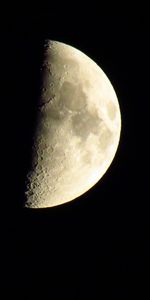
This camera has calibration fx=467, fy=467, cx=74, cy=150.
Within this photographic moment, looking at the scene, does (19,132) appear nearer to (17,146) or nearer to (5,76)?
(17,146)

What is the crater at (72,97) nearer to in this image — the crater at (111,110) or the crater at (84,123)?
the crater at (84,123)

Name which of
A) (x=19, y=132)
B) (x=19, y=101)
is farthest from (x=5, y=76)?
(x=19, y=132)

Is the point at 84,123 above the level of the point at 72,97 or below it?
below

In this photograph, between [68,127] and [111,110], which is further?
[111,110]

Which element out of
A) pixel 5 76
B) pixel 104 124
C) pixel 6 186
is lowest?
pixel 6 186

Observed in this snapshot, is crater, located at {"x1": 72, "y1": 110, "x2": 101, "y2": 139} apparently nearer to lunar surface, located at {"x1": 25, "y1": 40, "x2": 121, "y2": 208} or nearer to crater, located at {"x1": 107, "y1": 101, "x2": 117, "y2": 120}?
lunar surface, located at {"x1": 25, "y1": 40, "x2": 121, "y2": 208}

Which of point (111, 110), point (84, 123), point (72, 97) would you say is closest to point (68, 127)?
point (84, 123)

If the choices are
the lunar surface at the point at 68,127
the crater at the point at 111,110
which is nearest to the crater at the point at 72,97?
the lunar surface at the point at 68,127

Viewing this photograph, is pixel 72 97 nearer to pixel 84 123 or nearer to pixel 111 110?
pixel 84 123
